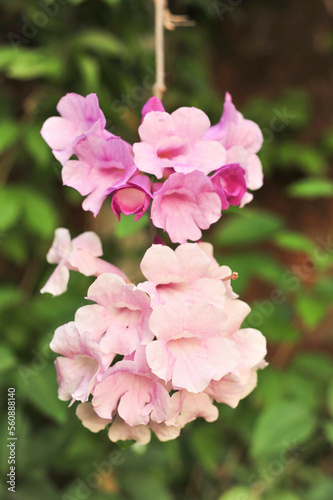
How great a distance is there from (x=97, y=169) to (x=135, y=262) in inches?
51.4

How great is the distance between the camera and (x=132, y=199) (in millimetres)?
632

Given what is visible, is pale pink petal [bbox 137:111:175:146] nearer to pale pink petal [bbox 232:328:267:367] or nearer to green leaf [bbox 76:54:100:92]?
pale pink petal [bbox 232:328:267:367]

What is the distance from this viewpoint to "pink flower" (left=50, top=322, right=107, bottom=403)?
0.59m

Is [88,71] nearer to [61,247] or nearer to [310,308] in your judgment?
[61,247]

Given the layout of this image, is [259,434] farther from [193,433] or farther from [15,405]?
[15,405]

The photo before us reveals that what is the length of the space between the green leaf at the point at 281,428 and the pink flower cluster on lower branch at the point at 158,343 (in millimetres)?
589

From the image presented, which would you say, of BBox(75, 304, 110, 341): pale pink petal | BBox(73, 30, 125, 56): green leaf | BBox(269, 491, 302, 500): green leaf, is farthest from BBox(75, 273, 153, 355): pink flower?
BBox(269, 491, 302, 500): green leaf

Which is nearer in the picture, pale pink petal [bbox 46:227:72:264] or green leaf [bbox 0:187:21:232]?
pale pink petal [bbox 46:227:72:264]

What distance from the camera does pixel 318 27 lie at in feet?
8.07

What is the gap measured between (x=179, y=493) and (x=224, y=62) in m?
2.03

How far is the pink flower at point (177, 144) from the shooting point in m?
0.62

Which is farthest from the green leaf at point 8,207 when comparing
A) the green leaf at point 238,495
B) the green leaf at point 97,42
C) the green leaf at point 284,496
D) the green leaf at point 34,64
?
the green leaf at point 284,496

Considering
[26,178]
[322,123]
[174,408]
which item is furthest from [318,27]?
[174,408]

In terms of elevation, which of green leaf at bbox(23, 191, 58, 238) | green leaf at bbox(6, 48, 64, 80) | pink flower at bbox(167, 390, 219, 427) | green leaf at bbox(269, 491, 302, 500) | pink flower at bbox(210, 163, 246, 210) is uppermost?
pink flower at bbox(210, 163, 246, 210)
